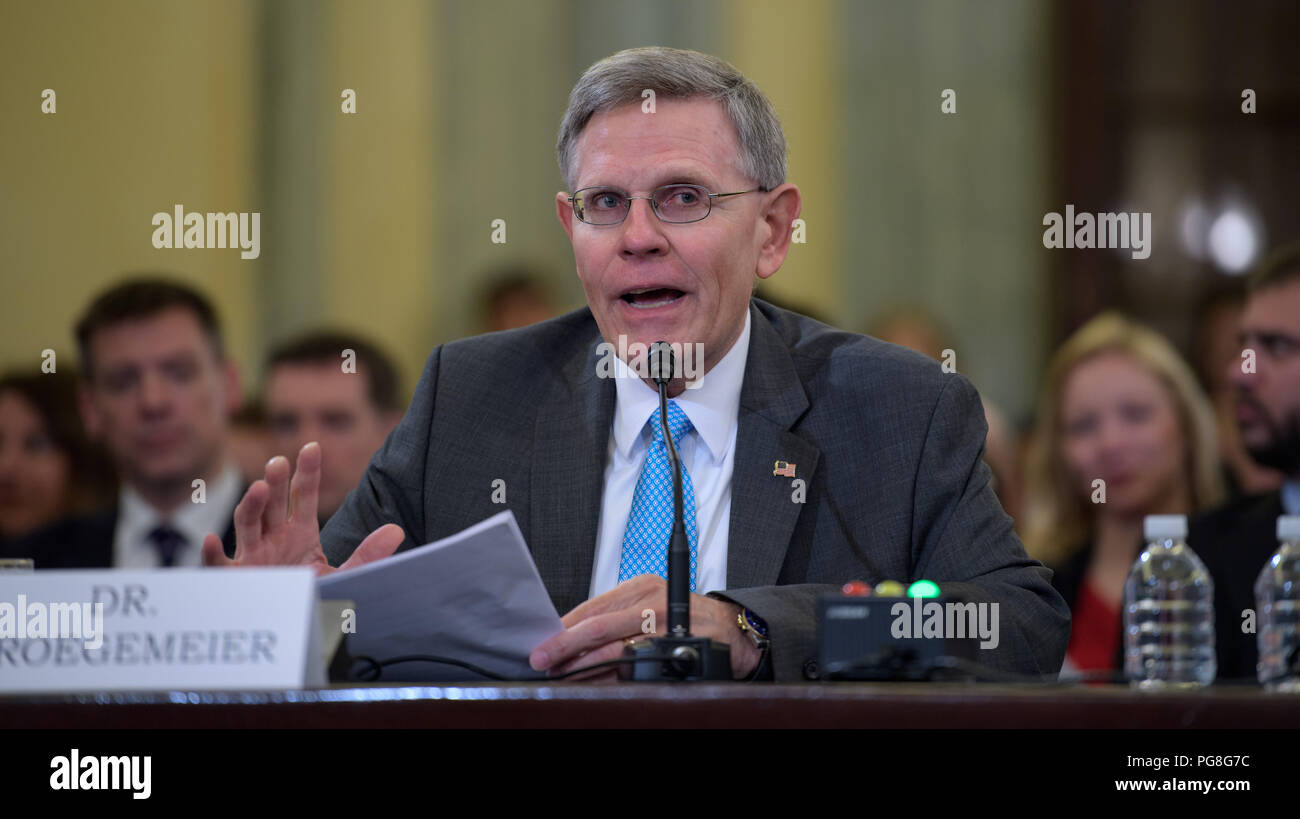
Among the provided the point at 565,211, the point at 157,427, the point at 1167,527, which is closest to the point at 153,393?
the point at 157,427

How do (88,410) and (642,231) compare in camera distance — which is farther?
(88,410)

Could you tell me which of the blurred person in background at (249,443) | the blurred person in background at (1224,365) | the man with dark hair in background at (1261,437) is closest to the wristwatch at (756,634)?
the man with dark hair in background at (1261,437)

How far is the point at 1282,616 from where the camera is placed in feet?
6.09

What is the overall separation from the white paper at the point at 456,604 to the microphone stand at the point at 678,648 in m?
0.12

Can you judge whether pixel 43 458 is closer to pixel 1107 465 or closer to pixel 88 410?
pixel 88 410

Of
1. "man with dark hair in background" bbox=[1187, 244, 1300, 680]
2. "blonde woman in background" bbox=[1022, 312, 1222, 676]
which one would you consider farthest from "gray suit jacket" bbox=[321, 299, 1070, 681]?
"blonde woman in background" bbox=[1022, 312, 1222, 676]

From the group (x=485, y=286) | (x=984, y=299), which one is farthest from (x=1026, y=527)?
(x=485, y=286)

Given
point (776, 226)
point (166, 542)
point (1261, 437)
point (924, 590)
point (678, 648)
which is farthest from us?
point (166, 542)

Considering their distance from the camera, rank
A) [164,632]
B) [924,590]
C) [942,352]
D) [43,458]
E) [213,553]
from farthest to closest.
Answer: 1. [942,352]
2. [43,458]
3. [213,553]
4. [924,590]
5. [164,632]

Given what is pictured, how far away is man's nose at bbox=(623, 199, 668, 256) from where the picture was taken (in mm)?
2291

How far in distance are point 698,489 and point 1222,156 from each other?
16.1 ft

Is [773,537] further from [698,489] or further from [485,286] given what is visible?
[485,286]

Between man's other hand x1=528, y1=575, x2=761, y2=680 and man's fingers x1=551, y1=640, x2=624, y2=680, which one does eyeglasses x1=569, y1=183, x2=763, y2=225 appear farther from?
man's fingers x1=551, y1=640, x2=624, y2=680

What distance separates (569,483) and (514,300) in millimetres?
3496
